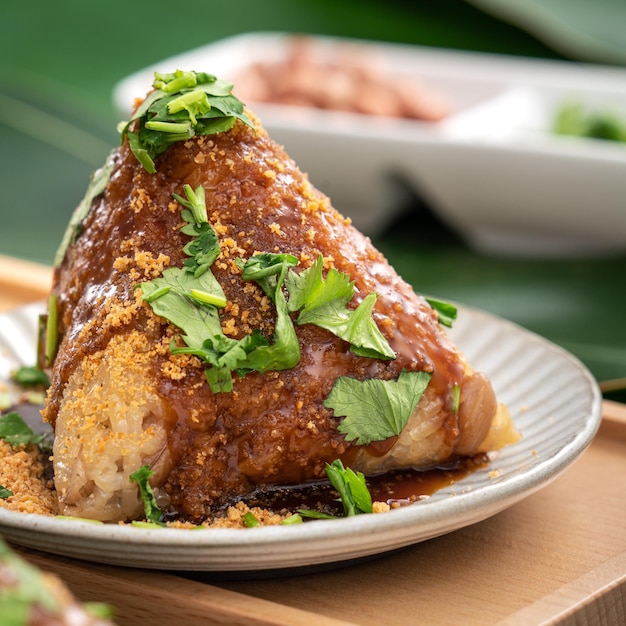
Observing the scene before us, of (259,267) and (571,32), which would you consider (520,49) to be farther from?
(259,267)

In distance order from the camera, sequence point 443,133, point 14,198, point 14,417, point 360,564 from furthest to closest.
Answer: point 14,198, point 443,133, point 14,417, point 360,564

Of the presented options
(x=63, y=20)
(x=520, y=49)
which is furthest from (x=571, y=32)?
(x=63, y=20)

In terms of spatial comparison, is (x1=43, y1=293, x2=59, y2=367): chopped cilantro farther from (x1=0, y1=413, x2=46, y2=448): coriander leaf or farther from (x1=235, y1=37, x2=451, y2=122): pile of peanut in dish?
(x1=235, y1=37, x2=451, y2=122): pile of peanut in dish

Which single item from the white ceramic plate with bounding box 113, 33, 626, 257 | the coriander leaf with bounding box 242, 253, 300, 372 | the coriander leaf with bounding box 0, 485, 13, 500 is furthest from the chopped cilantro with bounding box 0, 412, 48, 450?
the white ceramic plate with bounding box 113, 33, 626, 257

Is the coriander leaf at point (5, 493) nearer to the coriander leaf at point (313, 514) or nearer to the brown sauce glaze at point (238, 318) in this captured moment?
the brown sauce glaze at point (238, 318)

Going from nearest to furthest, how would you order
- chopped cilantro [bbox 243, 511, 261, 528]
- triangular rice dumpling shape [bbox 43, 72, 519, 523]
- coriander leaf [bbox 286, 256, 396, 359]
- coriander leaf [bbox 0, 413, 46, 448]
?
chopped cilantro [bbox 243, 511, 261, 528] → triangular rice dumpling shape [bbox 43, 72, 519, 523] → coriander leaf [bbox 286, 256, 396, 359] → coriander leaf [bbox 0, 413, 46, 448]
